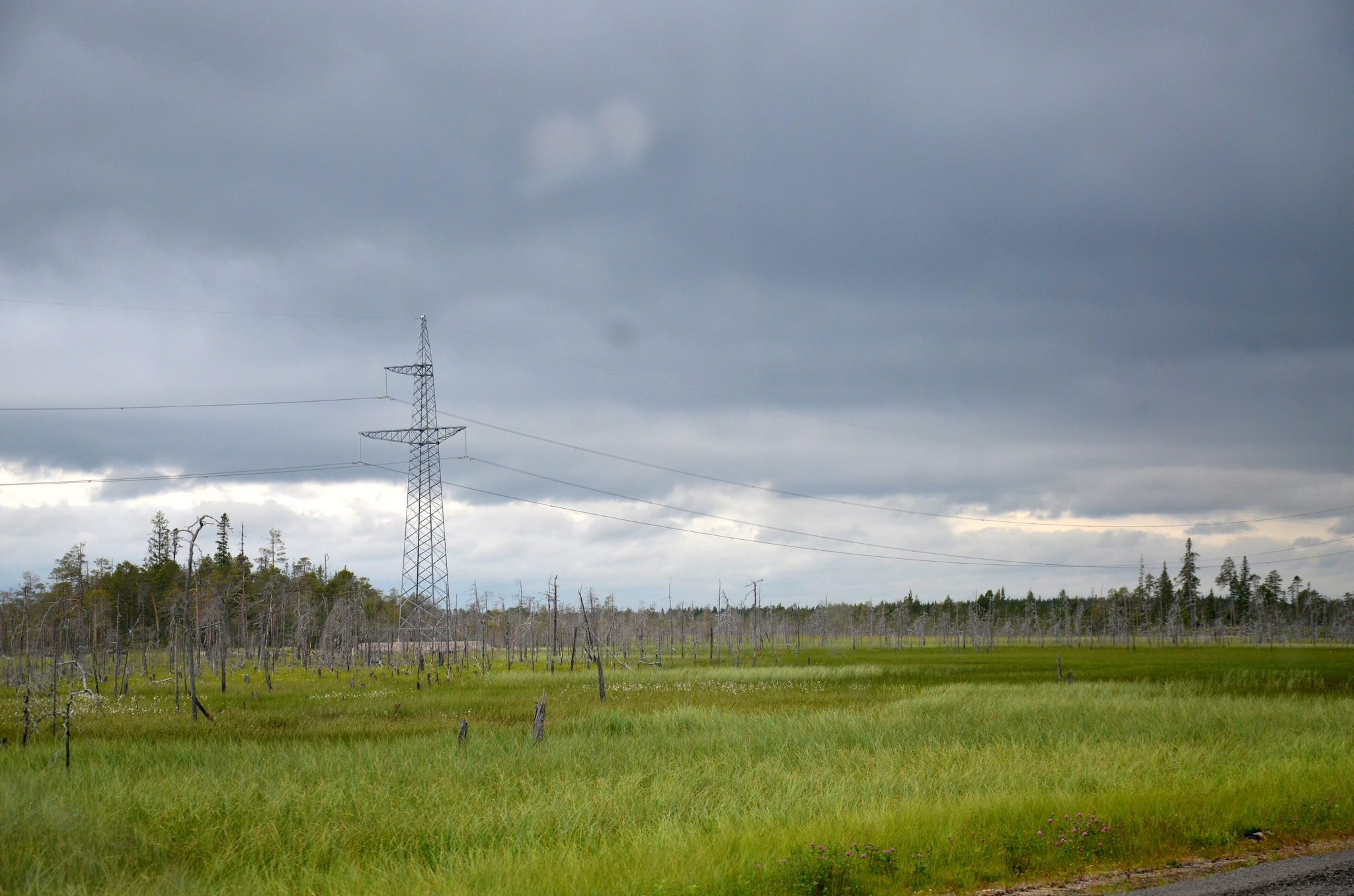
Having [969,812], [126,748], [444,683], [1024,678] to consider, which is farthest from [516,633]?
[969,812]

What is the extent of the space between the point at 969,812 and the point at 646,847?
197 inches

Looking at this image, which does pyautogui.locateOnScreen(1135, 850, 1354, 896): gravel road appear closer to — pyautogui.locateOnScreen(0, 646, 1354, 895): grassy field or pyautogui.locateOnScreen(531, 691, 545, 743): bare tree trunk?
pyautogui.locateOnScreen(0, 646, 1354, 895): grassy field

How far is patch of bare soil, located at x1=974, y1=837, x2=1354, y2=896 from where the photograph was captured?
391 inches

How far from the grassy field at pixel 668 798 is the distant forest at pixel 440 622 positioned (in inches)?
1044

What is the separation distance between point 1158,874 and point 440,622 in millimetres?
61504

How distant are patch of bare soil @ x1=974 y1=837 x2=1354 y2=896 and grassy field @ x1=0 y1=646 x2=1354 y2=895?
1.19ft

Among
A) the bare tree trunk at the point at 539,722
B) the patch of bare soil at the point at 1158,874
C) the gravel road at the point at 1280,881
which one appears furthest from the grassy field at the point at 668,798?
the gravel road at the point at 1280,881

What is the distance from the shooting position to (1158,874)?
10.5 meters

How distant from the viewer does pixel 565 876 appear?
1009 centimetres

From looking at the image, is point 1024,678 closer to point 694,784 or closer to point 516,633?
point 694,784

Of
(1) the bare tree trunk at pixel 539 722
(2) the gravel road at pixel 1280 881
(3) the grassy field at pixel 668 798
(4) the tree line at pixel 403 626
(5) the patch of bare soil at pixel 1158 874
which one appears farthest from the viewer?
(4) the tree line at pixel 403 626

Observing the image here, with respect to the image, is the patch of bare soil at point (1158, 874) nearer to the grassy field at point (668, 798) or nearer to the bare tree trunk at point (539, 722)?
the grassy field at point (668, 798)

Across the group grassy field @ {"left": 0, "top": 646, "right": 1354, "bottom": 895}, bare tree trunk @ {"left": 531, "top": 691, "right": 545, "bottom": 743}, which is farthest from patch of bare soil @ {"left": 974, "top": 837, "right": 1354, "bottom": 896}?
bare tree trunk @ {"left": 531, "top": 691, "right": 545, "bottom": 743}

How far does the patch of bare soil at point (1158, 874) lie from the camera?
992 cm
